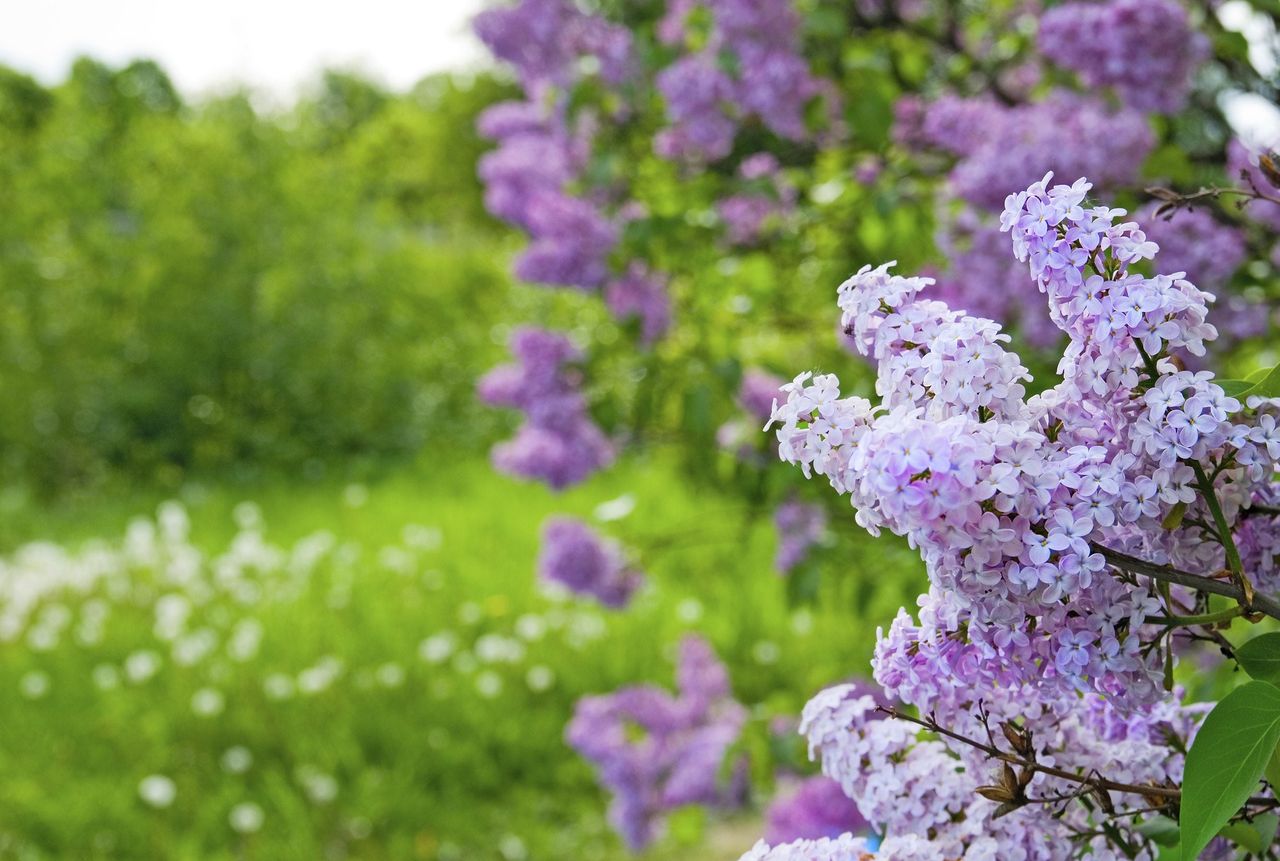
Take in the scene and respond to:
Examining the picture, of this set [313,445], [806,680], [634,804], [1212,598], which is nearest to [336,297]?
[313,445]

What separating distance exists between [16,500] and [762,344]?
583cm

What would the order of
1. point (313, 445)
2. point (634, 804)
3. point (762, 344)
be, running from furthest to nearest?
point (313, 445)
point (762, 344)
point (634, 804)

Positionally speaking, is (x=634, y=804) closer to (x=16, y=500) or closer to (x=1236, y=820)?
(x=1236, y=820)

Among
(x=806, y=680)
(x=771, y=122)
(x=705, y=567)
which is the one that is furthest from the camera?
(x=705, y=567)

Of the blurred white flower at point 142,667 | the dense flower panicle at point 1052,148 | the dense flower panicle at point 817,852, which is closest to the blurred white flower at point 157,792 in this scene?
the blurred white flower at point 142,667

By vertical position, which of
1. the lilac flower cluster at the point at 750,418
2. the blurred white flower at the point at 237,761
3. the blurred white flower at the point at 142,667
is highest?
the blurred white flower at the point at 142,667

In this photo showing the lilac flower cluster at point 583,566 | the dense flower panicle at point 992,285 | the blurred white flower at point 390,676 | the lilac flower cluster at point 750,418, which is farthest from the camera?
the blurred white flower at point 390,676

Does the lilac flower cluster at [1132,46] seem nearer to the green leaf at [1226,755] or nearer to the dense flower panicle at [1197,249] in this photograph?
the dense flower panicle at [1197,249]

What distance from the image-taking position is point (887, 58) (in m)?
2.38

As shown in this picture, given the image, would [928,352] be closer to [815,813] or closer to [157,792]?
[815,813]

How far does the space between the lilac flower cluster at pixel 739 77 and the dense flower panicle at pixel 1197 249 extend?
703mm

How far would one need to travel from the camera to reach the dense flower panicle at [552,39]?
2.59 meters

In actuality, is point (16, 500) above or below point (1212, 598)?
above

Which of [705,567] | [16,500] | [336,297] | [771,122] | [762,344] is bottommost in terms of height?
[771,122]
